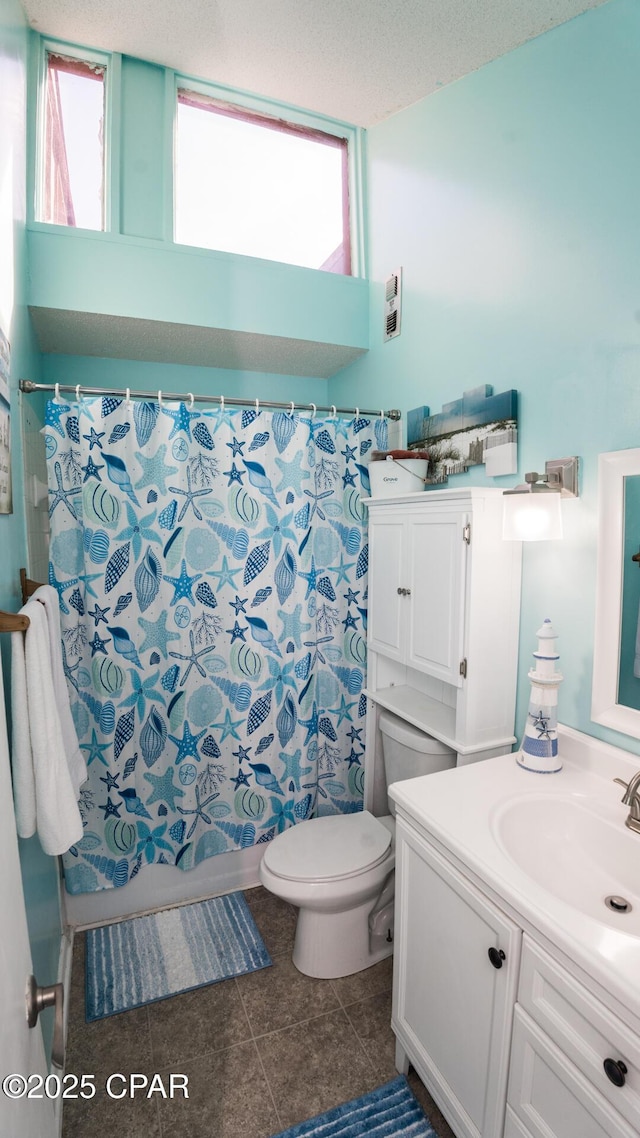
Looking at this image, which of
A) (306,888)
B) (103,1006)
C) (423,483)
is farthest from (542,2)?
(103,1006)

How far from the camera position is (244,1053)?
1.58m

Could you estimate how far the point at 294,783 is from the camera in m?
2.31

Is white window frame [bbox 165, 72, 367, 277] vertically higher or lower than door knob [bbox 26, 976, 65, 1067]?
higher

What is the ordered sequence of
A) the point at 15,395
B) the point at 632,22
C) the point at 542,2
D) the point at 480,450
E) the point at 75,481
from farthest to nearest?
the point at 75,481, the point at 480,450, the point at 15,395, the point at 542,2, the point at 632,22

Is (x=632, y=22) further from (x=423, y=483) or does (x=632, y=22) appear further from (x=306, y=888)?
(x=306, y=888)

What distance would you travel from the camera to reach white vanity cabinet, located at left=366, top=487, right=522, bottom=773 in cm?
159

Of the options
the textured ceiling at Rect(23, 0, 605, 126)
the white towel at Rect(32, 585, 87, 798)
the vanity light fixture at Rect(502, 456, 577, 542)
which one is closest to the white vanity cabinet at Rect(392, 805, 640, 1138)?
the vanity light fixture at Rect(502, 456, 577, 542)

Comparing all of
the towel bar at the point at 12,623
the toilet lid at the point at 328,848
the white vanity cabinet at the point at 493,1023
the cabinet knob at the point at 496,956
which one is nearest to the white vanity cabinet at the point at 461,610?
the white vanity cabinet at the point at 493,1023

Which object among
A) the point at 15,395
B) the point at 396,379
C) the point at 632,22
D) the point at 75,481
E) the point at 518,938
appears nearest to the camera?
the point at 518,938

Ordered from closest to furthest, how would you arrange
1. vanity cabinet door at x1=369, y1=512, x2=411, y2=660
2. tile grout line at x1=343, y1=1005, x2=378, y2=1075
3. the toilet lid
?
tile grout line at x1=343, y1=1005, x2=378, y2=1075 → the toilet lid → vanity cabinet door at x1=369, y1=512, x2=411, y2=660

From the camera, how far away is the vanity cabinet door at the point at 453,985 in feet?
3.54

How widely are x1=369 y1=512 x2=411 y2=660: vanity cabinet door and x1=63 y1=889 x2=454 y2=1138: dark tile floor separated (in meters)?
1.09

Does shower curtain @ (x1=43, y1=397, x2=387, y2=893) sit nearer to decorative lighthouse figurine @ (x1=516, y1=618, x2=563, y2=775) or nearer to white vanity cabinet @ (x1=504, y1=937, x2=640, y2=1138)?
decorative lighthouse figurine @ (x1=516, y1=618, x2=563, y2=775)

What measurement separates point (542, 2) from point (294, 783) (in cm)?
260
